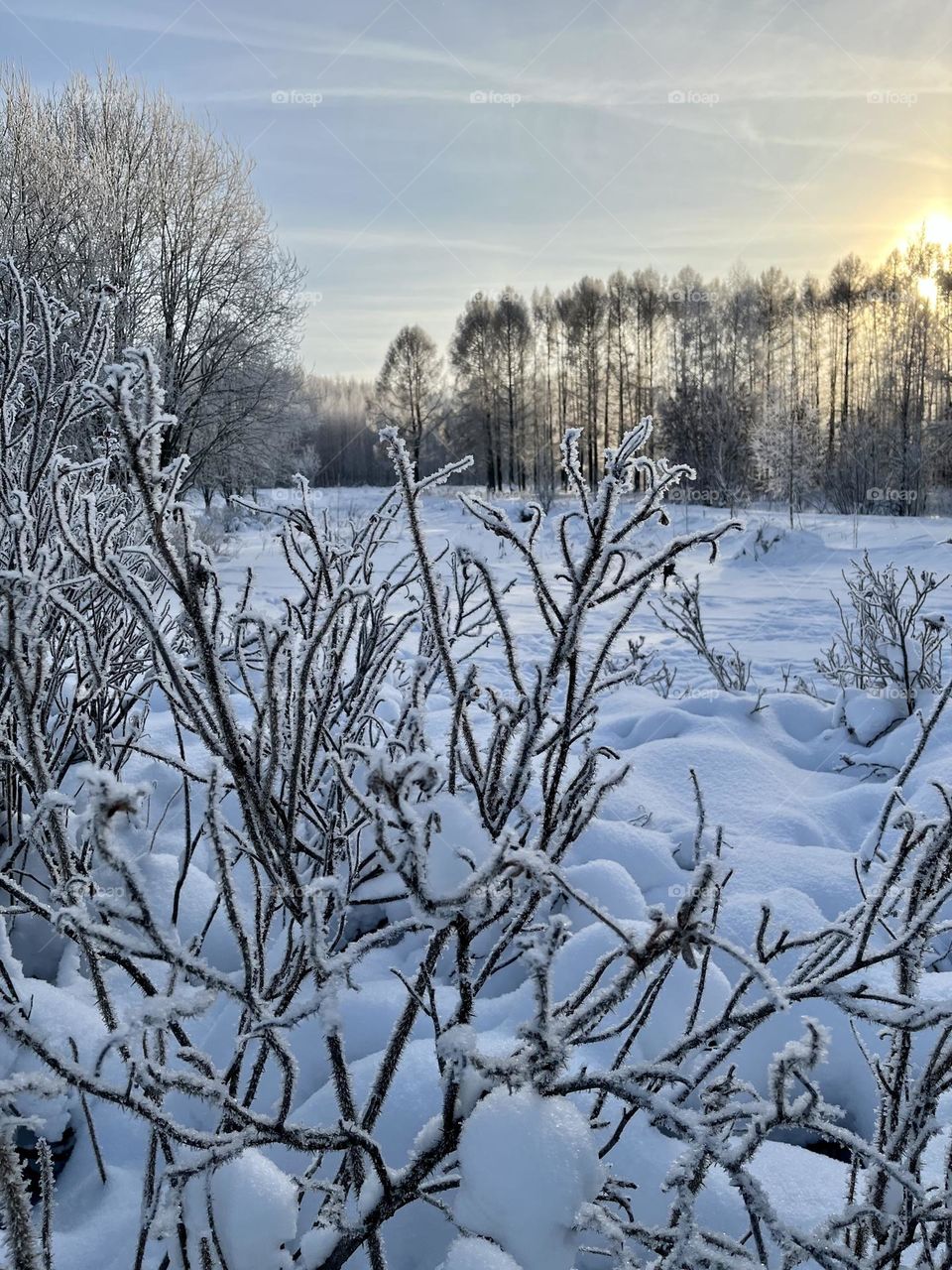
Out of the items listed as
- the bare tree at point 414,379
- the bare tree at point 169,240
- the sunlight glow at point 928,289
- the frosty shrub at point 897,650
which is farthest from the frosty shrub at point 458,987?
the bare tree at point 414,379

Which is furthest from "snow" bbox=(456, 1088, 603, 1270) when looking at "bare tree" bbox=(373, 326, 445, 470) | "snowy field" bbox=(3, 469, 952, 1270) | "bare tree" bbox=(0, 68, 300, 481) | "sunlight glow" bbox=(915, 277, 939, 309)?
"bare tree" bbox=(373, 326, 445, 470)

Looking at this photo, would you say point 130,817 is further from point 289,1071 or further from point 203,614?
point 289,1071

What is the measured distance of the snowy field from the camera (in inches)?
31.1

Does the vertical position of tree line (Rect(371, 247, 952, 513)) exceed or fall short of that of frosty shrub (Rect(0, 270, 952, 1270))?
it exceeds it

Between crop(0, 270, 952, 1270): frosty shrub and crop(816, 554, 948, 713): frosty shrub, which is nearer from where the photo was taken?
crop(0, 270, 952, 1270): frosty shrub

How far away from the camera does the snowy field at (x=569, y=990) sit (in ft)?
2.60

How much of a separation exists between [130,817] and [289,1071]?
0.44m

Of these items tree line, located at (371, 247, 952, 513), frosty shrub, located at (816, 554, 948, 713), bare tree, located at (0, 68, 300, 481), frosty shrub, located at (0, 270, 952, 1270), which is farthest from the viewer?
tree line, located at (371, 247, 952, 513)

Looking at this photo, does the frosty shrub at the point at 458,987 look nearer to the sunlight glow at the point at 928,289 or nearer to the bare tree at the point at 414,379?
the sunlight glow at the point at 928,289

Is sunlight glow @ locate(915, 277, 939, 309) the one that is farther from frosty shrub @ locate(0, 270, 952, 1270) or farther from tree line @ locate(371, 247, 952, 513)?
frosty shrub @ locate(0, 270, 952, 1270)

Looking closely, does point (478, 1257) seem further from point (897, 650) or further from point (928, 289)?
point (928, 289)

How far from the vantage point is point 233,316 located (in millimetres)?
17438

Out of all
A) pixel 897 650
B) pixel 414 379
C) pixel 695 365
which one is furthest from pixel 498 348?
pixel 897 650

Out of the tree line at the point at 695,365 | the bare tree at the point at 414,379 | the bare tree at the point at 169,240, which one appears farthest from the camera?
the bare tree at the point at 414,379
